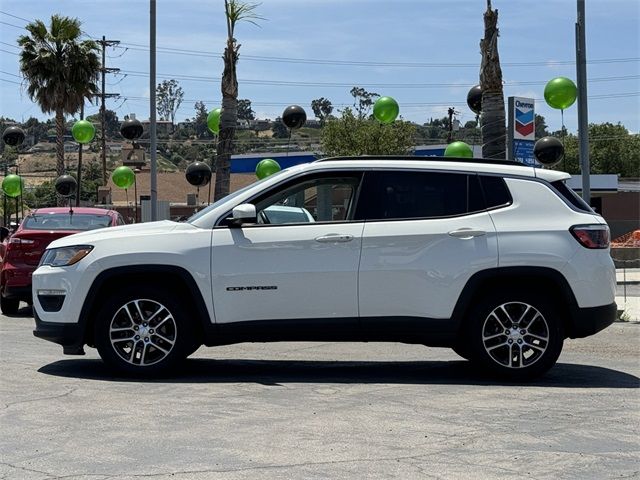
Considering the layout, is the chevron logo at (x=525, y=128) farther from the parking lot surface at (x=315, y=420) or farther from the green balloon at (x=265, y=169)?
the green balloon at (x=265, y=169)

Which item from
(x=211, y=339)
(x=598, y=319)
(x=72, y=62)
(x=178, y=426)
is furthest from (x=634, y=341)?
(x=72, y=62)

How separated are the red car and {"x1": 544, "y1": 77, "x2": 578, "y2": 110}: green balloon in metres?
9.74

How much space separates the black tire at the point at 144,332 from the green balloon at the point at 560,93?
1350 cm

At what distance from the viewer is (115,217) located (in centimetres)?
1504

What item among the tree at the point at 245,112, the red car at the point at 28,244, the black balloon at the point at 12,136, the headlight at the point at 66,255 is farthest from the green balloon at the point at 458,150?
the tree at the point at 245,112

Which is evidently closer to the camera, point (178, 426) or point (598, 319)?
point (178, 426)

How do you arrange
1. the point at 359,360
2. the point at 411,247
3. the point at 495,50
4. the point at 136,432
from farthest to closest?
the point at 495,50
the point at 359,360
the point at 411,247
the point at 136,432

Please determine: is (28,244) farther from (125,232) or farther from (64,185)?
(64,185)

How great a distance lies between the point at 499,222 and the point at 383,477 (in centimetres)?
340

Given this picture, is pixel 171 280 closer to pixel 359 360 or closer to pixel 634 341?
pixel 359 360

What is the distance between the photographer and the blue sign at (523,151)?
17562mm

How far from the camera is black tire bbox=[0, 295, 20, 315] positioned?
1451 cm

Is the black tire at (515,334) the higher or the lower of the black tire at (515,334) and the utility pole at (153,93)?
the lower

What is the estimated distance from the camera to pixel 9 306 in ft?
48.3
